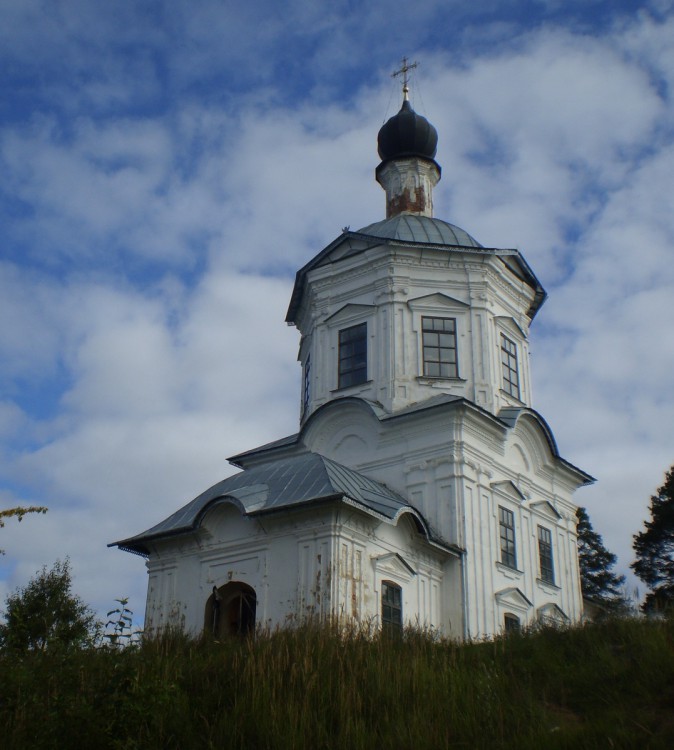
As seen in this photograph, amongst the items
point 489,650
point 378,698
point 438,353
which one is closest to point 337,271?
point 438,353

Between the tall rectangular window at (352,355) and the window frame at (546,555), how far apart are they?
5.18 meters

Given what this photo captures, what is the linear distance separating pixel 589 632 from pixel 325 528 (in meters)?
5.83

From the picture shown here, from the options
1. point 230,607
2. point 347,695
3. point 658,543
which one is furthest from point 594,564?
point 347,695

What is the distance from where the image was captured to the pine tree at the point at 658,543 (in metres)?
30.0

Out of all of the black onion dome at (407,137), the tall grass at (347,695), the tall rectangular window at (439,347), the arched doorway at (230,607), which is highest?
the black onion dome at (407,137)

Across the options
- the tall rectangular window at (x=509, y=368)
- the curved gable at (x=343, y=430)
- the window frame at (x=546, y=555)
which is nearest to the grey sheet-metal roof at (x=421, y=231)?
the tall rectangular window at (x=509, y=368)

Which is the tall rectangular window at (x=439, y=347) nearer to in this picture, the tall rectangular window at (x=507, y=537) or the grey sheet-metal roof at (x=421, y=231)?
the grey sheet-metal roof at (x=421, y=231)

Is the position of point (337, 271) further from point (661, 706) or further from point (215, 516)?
point (661, 706)

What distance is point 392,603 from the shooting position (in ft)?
55.1

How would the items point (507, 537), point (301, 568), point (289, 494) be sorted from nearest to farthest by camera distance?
point (301, 568) → point (289, 494) → point (507, 537)

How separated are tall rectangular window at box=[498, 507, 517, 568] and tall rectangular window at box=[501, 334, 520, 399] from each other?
3.00m

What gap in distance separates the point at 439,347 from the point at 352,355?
1.96 m

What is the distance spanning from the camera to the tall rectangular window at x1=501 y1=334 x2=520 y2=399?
21.9m

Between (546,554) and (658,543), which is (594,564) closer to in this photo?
(658,543)
